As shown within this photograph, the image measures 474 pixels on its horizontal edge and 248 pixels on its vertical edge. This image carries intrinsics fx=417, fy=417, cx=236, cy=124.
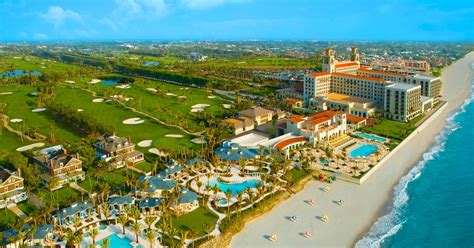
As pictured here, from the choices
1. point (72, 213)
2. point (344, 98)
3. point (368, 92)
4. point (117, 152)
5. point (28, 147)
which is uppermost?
point (368, 92)

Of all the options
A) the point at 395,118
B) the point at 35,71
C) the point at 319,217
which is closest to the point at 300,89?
the point at 395,118

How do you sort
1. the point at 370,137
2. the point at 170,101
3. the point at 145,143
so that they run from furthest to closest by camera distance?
the point at 170,101 → the point at 370,137 → the point at 145,143

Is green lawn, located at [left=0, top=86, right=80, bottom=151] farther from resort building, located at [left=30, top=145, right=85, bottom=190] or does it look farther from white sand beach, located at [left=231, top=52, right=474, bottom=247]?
white sand beach, located at [left=231, top=52, right=474, bottom=247]

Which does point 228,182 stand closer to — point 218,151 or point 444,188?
point 218,151

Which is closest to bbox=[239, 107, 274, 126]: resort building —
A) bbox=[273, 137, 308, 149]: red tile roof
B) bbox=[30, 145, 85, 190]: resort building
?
bbox=[273, 137, 308, 149]: red tile roof

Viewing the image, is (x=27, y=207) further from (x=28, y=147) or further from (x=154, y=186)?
(x=28, y=147)

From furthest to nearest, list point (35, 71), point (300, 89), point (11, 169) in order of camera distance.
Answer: point (35, 71) → point (300, 89) → point (11, 169)

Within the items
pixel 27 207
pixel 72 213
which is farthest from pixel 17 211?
pixel 72 213
